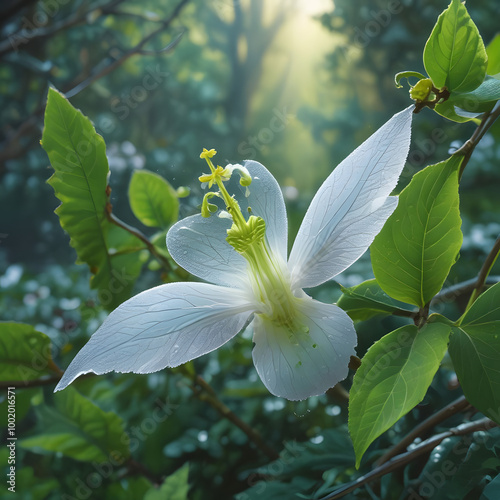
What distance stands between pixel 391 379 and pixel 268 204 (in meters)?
0.11

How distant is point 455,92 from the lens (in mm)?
228

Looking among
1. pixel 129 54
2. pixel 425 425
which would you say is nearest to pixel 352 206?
pixel 425 425

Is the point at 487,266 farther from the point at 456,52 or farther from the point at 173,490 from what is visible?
the point at 173,490

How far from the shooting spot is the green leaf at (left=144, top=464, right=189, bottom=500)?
1.12 feet

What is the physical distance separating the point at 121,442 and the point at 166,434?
0.08 m

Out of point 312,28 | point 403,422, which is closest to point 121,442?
point 403,422

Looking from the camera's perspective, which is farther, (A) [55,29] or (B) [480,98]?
(A) [55,29]

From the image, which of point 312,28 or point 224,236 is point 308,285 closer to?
point 224,236

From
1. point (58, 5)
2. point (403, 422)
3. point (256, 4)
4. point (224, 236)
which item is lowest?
point (403, 422)

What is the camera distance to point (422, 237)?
21 cm

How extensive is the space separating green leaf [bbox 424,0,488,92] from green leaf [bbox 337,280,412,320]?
0.32 feet

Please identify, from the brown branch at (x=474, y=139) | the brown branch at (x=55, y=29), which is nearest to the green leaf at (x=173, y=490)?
the brown branch at (x=474, y=139)

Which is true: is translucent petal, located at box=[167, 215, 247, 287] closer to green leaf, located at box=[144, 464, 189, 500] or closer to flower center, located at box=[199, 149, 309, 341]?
flower center, located at box=[199, 149, 309, 341]

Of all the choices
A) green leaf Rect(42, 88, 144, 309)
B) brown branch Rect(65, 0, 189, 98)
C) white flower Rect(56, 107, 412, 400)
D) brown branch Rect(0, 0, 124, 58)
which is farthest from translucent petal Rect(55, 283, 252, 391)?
brown branch Rect(0, 0, 124, 58)
